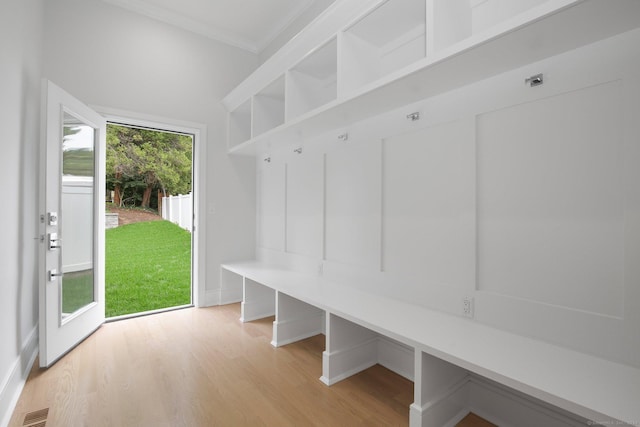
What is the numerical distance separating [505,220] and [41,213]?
299 centimetres

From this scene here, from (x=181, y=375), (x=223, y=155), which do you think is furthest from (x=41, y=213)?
(x=223, y=155)

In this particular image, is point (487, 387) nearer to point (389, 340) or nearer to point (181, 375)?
point (389, 340)

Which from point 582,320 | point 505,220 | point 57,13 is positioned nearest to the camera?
point 582,320

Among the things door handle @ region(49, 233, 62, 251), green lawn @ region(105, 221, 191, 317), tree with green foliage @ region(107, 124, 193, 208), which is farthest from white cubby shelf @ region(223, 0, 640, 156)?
tree with green foliage @ region(107, 124, 193, 208)

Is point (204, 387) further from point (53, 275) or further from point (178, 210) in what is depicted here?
point (178, 210)

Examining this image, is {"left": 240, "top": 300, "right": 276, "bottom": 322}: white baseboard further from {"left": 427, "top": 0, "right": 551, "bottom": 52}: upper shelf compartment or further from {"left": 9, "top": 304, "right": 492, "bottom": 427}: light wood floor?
{"left": 427, "top": 0, "right": 551, "bottom": 52}: upper shelf compartment

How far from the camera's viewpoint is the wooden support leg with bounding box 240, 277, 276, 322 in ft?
10.4

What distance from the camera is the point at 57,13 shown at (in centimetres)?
281

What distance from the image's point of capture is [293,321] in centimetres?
271

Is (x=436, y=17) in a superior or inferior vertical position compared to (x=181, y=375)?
superior

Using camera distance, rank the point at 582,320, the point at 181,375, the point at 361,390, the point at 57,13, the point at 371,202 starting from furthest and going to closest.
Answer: the point at 57,13 < the point at 371,202 < the point at 181,375 < the point at 361,390 < the point at 582,320

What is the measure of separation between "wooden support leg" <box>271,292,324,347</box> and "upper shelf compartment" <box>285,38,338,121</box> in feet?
5.26

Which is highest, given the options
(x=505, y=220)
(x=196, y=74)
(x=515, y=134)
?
(x=196, y=74)

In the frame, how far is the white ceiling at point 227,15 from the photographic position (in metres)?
3.16
